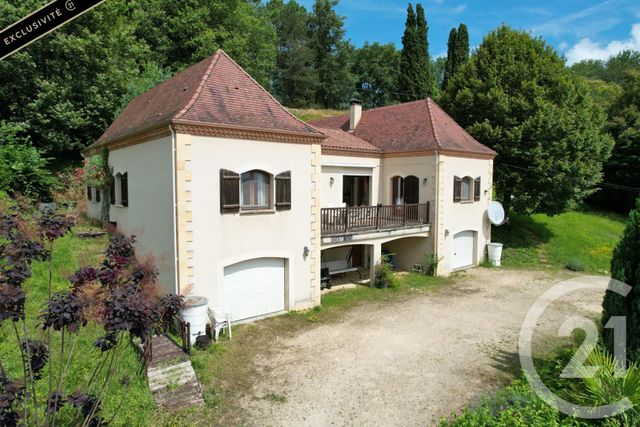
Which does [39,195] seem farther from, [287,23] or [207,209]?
[287,23]

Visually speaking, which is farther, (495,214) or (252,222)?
(495,214)

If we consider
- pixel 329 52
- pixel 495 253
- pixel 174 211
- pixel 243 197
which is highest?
pixel 329 52

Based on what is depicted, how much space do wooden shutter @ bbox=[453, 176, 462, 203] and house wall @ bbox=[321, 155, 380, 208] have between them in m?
3.75

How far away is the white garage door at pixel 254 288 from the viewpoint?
10477 mm

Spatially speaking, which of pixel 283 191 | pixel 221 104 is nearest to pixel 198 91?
pixel 221 104

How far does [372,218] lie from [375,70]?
48.6 metres

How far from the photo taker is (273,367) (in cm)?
823

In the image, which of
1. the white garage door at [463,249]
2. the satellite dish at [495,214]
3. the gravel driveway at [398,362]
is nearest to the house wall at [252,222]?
the gravel driveway at [398,362]

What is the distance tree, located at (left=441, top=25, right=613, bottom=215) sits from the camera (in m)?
20.2

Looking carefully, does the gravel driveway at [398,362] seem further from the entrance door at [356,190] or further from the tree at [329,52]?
the tree at [329,52]

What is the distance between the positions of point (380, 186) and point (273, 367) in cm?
1188

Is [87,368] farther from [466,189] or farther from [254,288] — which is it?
[466,189]

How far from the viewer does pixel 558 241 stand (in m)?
22.9

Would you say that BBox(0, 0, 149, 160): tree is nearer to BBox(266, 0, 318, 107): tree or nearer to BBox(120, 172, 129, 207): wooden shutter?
BBox(120, 172, 129, 207): wooden shutter
